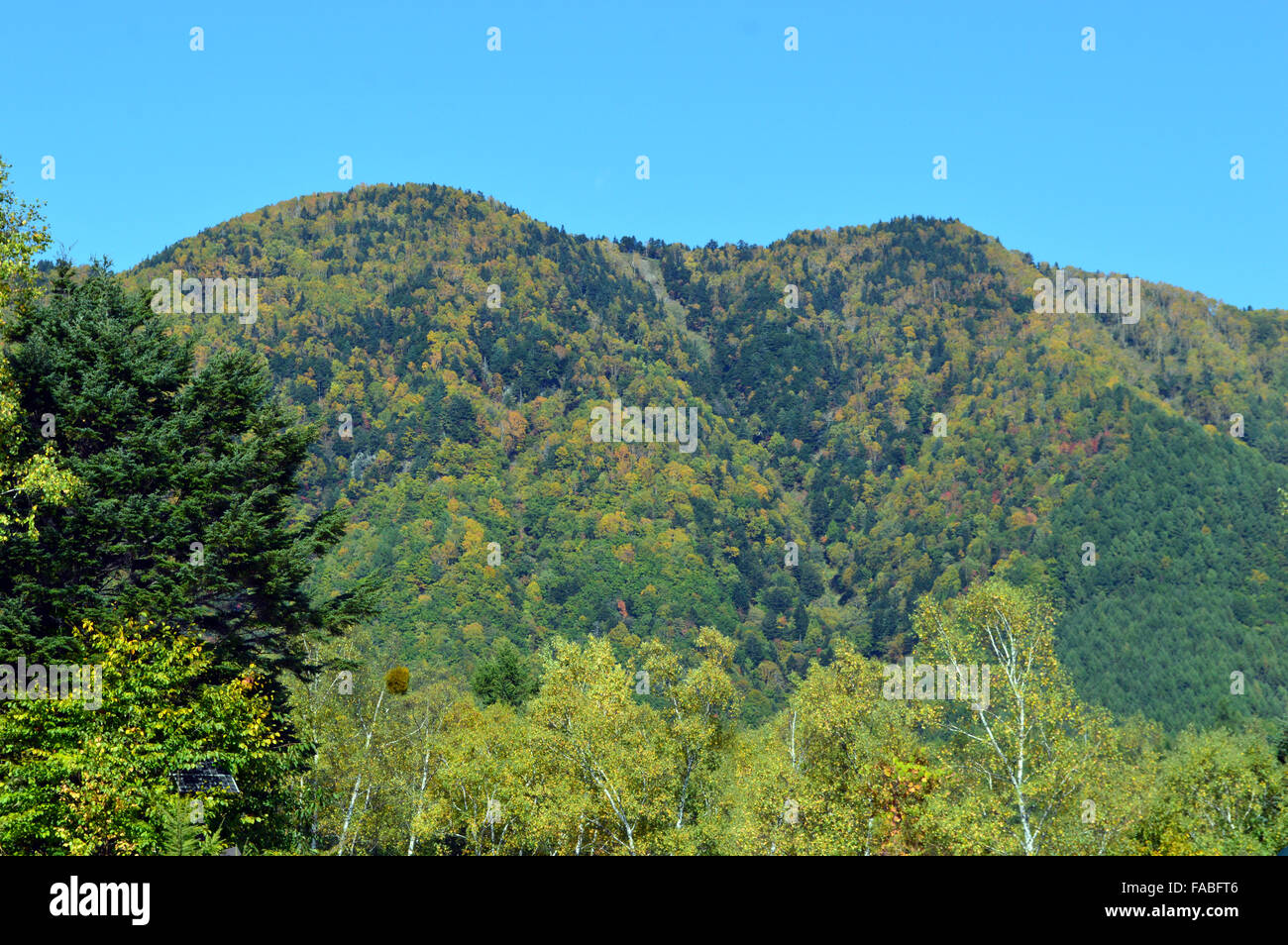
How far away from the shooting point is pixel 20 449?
115 feet

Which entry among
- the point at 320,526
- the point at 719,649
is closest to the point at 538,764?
the point at 719,649

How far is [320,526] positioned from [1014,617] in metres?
24.0

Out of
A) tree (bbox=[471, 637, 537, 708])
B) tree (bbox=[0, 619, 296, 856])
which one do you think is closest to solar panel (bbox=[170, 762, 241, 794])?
tree (bbox=[0, 619, 296, 856])

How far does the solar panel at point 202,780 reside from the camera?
3059 centimetres

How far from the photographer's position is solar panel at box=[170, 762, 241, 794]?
30.6 m

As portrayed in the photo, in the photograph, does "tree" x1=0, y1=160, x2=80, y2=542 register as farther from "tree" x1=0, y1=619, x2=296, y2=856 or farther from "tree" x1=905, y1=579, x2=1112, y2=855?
"tree" x1=905, y1=579, x2=1112, y2=855

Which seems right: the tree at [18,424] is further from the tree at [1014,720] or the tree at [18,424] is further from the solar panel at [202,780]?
the tree at [1014,720]

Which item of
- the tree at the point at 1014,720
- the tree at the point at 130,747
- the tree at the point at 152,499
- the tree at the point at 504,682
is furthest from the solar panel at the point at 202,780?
the tree at the point at 504,682

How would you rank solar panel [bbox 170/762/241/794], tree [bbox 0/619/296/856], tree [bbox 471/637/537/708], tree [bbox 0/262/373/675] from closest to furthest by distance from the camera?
1. tree [bbox 0/619/296/856]
2. solar panel [bbox 170/762/241/794]
3. tree [bbox 0/262/373/675]
4. tree [bbox 471/637/537/708]

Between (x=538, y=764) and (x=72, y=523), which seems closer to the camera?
(x=72, y=523)

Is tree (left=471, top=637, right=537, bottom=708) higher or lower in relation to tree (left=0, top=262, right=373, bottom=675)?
lower

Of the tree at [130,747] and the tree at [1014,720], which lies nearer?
the tree at [130,747]

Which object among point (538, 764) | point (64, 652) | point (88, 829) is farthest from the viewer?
point (538, 764)
